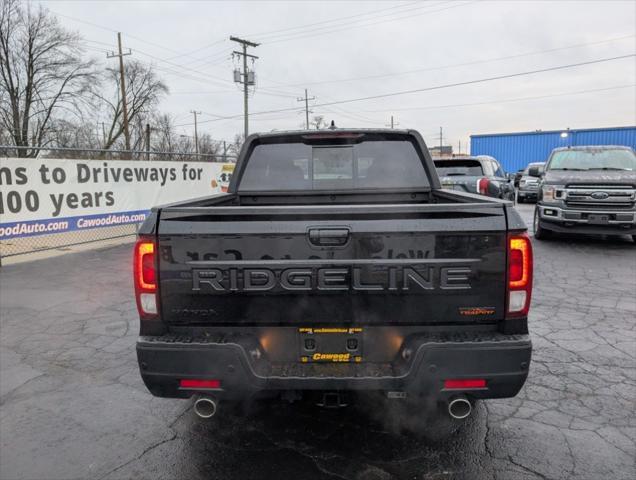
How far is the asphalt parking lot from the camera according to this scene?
2.71 m

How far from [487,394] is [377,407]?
1.07 meters

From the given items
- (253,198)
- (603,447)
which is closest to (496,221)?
(603,447)

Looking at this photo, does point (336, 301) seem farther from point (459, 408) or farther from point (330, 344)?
point (459, 408)

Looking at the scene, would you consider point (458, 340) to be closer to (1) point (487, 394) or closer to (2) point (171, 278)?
(1) point (487, 394)

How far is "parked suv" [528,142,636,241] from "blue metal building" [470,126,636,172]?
20696 millimetres

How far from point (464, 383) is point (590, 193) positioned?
8489 mm

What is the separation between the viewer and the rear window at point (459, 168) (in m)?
11.3

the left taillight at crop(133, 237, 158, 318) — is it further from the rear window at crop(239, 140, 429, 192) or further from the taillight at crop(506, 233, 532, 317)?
the taillight at crop(506, 233, 532, 317)

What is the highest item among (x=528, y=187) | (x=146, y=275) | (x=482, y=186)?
(x=482, y=186)

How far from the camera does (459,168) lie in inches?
451

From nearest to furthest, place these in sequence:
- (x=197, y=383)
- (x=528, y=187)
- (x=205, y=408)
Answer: (x=197, y=383)
(x=205, y=408)
(x=528, y=187)

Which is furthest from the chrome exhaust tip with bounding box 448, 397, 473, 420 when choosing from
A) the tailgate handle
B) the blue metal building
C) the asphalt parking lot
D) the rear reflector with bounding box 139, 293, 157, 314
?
the blue metal building

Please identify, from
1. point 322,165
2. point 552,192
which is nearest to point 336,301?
point 322,165

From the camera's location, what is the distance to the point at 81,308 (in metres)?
6.05
